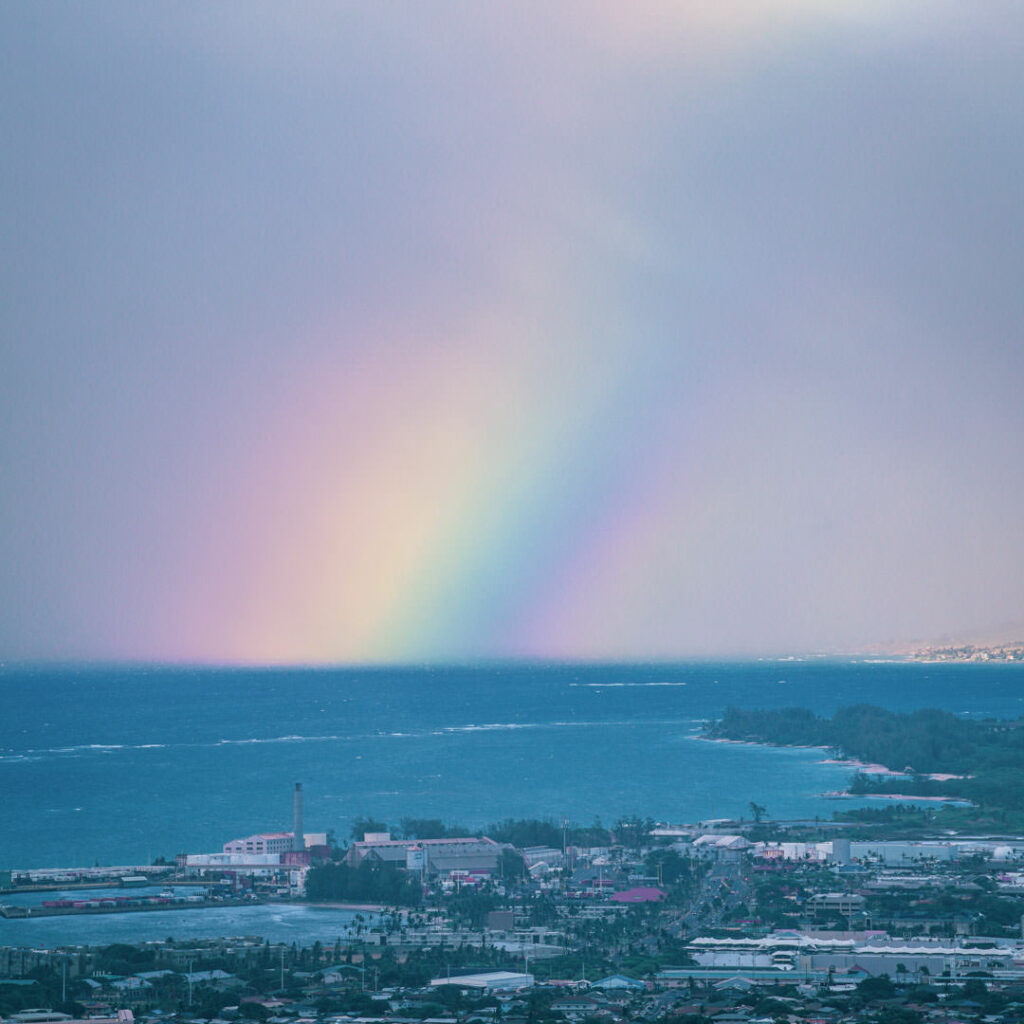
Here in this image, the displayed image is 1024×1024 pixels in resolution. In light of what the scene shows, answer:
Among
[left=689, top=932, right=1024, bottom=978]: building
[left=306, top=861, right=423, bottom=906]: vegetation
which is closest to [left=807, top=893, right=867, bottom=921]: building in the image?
[left=689, top=932, right=1024, bottom=978]: building

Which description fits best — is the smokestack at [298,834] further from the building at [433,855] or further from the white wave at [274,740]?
the white wave at [274,740]

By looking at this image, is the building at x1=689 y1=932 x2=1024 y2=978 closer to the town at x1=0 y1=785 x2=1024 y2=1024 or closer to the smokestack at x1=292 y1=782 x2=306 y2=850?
the town at x1=0 y1=785 x2=1024 y2=1024

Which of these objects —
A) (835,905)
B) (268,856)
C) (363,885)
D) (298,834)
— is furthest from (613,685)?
(835,905)

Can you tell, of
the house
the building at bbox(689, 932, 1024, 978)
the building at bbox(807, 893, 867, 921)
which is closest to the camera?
the house

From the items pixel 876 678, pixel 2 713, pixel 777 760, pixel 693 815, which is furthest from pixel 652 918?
pixel 876 678

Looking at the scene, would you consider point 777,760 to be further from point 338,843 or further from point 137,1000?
point 137,1000
